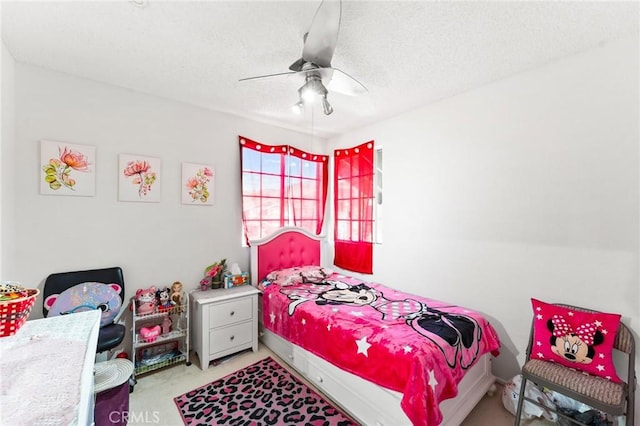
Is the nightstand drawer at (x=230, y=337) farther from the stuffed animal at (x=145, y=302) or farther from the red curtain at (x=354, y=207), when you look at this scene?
the red curtain at (x=354, y=207)

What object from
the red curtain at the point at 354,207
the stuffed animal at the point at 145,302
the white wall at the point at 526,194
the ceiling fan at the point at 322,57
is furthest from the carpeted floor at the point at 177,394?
the ceiling fan at the point at 322,57

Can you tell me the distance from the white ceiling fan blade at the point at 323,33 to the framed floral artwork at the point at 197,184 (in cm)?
177

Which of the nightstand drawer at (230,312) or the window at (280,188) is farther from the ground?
the window at (280,188)

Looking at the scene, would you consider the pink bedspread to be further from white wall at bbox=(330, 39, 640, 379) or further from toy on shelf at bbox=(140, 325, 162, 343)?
toy on shelf at bbox=(140, 325, 162, 343)

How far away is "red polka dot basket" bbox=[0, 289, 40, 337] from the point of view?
40.1 inches

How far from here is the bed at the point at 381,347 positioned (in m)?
1.62

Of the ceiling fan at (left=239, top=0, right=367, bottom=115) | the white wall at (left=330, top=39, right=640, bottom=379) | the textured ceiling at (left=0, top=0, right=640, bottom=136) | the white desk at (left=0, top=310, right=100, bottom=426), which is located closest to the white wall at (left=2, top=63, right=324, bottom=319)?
the textured ceiling at (left=0, top=0, right=640, bottom=136)

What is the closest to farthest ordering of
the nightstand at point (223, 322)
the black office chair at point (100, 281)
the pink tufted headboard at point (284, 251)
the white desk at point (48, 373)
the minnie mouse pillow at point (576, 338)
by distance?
the white desk at point (48, 373) < the minnie mouse pillow at point (576, 338) < the black office chair at point (100, 281) < the nightstand at point (223, 322) < the pink tufted headboard at point (284, 251)

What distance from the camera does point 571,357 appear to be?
1.84 m

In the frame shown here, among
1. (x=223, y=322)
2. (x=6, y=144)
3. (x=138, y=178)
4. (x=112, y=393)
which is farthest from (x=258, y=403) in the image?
(x=6, y=144)

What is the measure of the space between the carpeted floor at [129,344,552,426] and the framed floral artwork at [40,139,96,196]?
1754 mm

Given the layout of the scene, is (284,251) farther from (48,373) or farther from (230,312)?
(48,373)

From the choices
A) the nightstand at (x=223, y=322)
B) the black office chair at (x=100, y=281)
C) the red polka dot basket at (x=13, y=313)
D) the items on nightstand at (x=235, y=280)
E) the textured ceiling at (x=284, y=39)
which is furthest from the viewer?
the items on nightstand at (x=235, y=280)

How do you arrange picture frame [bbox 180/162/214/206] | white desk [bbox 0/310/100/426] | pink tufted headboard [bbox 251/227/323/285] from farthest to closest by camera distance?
pink tufted headboard [bbox 251/227/323/285] < picture frame [bbox 180/162/214/206] < white desk [bbox 0/310/100/426]
